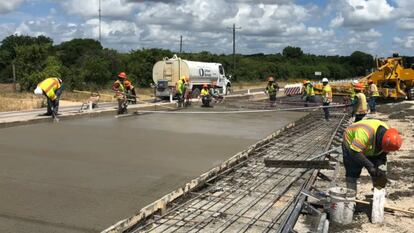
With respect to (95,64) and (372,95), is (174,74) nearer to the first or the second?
(372,95)

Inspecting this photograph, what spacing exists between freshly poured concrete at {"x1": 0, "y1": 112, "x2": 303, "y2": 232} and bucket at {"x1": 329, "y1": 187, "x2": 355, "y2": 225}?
2486 mm

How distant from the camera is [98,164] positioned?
8992mm

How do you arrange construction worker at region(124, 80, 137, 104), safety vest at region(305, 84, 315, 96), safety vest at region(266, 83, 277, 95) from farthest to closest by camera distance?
safety vest at region(266, 83, 277, 95) < safety vest at region(305, 84, 315, 96) < construction worker at region(124, 80, 137, 104)

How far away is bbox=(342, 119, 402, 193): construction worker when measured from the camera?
5859 mm

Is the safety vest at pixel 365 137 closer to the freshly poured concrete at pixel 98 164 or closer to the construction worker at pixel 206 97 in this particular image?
the freshly poured concrete at pixel 98 164

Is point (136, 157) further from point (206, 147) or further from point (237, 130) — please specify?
point (237, 130)

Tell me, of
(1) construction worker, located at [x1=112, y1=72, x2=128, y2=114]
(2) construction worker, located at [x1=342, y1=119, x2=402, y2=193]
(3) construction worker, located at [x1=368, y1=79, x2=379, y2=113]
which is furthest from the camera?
(3) construction worker, located at [x1=368, y1=79, x2=379, y2=113]

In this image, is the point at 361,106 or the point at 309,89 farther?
the point at 309,89

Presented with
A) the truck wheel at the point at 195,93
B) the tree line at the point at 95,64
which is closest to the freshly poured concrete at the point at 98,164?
the truck wheel at the point at 195,93

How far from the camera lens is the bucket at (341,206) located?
5977 millimetres

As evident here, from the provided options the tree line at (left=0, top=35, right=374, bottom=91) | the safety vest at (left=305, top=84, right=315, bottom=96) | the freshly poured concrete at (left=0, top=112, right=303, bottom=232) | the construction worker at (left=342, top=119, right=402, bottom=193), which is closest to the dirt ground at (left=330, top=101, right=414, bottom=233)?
the construction worker at (left=342, top=119, right=402, bottom=193)

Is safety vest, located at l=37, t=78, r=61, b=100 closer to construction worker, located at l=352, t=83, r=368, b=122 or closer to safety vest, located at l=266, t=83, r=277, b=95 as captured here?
construction worker, located at l=352, t=83, r=368, b=122

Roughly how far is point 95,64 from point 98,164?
1559 inches

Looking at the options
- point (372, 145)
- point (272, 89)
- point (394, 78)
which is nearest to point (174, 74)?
point (272, 89)
